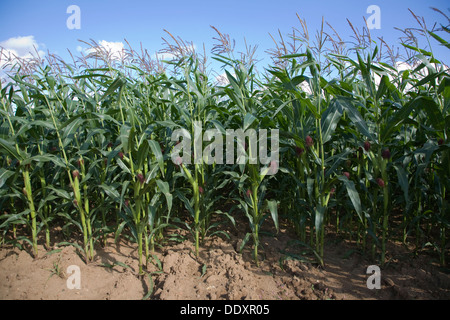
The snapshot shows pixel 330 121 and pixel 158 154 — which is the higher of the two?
pixel 330 121

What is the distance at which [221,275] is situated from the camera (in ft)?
7.93

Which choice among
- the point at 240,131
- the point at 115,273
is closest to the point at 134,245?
the point at 115,273

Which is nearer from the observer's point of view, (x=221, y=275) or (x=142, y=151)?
(x=142, y=151)

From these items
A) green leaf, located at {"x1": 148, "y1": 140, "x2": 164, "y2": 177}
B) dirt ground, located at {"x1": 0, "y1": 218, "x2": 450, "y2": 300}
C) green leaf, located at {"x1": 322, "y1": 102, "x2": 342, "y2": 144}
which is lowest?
dirt ground, located at {"x1": 0, "y1": 218, "x2": 450, "y2": 300}

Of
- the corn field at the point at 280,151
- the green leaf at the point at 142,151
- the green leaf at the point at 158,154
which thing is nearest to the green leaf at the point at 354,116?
the corn field at the point at 280,151

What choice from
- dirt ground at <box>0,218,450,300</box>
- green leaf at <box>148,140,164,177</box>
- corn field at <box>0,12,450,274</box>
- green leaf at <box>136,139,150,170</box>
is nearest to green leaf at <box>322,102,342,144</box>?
corn field at <box>0,12,450,274</box>

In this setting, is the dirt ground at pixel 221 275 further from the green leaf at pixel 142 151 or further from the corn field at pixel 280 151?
the green leaf at pixel 142 151

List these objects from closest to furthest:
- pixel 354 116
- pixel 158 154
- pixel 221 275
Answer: pixel 158 154
pixel 354 116
pixel 221 275

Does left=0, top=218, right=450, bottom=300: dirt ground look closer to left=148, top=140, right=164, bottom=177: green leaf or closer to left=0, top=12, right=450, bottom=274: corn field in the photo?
left=0, top=12, right=450, bottom=274: corn field

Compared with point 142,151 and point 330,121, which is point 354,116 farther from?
point 142,151

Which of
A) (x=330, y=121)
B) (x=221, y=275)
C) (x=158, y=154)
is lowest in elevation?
(x=221, y=275)

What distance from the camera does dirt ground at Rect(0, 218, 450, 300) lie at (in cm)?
222

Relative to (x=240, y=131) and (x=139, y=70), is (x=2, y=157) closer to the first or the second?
(x=139, y=70)

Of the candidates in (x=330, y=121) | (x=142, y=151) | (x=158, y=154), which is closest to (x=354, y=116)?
(x=330, y=121)
